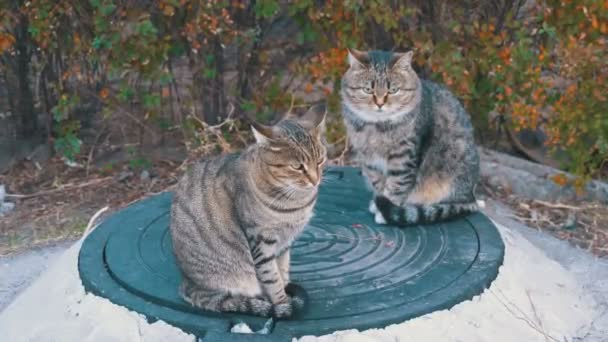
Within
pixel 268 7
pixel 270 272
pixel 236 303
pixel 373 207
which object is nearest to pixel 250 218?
pixel 270 272

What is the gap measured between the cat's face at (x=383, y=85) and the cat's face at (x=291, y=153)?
108cm

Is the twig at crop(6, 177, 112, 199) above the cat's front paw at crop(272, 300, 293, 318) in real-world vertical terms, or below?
below

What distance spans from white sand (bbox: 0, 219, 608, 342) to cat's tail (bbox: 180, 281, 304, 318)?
6.2 inches

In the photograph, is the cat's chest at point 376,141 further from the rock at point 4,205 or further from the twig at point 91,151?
the rock at point 4,205

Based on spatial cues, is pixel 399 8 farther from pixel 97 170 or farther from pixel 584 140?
pixel 97 170

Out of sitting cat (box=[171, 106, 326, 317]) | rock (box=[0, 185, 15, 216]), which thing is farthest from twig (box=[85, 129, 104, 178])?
sitting cat (box=[171, 106, 326, 317])

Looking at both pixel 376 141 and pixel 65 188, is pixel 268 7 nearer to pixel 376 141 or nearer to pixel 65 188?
pixel 376 141

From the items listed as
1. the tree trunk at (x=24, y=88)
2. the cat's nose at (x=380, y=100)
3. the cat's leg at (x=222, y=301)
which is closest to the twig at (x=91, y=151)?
the tree trunk at (x=24, y=88)

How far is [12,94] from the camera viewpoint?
240 inches

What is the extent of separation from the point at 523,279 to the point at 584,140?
203cm

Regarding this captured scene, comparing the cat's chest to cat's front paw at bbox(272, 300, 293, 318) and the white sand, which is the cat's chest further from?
cat's front paw at bbox(272, 300, 293, 318)

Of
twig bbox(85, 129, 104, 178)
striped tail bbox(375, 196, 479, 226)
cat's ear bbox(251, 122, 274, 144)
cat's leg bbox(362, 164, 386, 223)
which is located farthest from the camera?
twig bbox(85, 129, 104, 178)

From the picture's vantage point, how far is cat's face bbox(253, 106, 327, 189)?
9.73 feet

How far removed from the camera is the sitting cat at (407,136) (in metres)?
4.09
